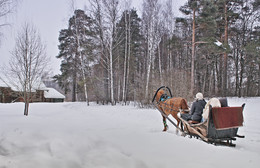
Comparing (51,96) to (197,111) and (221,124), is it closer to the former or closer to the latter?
(197,111)

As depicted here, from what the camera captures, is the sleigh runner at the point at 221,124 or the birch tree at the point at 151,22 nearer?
the sleigh runner at the point at 221,124

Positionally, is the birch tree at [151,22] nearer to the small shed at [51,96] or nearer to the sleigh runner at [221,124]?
the sleigh runner at [221,124]

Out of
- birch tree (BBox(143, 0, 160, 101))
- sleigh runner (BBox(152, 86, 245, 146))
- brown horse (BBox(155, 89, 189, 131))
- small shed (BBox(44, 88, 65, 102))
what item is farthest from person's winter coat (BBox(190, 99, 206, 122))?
small shed (BBox(44, 88, 65, 102))

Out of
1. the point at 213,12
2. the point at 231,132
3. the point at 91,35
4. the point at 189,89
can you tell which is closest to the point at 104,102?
the point at 91,35

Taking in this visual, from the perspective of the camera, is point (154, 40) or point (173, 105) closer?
point (173, 105)

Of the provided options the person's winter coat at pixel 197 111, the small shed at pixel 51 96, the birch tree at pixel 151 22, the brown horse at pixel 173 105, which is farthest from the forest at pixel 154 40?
the small shed at pixel 51 96

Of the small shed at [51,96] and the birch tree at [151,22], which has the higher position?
the birch tree at [151,22]

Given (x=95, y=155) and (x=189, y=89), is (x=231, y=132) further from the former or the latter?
(x=189, y=89)

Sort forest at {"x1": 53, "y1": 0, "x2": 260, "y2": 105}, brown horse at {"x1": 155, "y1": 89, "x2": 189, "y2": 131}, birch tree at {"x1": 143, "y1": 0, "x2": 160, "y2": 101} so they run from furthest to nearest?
birch tree at {"x1": 143, "y1": 0, "x2": 160, "y2": 101}, forest at {"x1": 53, "y1": 0, "x2": 260, "y2": 105}, brown horse at {"x1": 155, "y1": 89, "x2": 189, "y2": 131}

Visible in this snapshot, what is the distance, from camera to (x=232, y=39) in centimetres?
2178

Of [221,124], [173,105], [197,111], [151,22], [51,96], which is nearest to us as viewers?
[221,124]

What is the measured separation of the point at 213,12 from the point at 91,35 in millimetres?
10908

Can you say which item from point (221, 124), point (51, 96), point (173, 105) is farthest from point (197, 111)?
point (51, 96)

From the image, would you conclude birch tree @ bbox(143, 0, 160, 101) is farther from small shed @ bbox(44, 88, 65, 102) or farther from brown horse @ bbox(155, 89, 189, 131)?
small shed @ bbox(44, 88, 65, 102)
